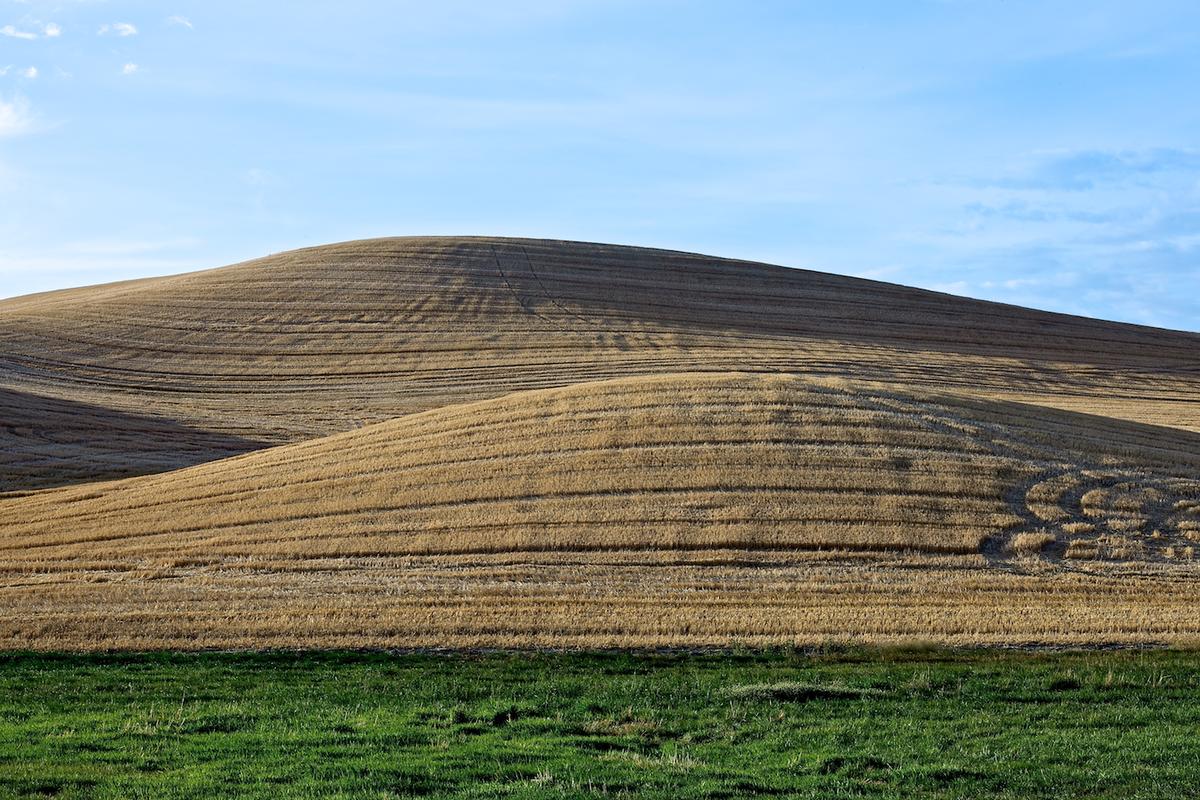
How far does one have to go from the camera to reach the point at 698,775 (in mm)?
10500

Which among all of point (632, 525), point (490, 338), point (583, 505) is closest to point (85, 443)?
point (490, 338)

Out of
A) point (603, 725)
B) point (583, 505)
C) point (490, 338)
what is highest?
point (490, 338)

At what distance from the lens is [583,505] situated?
2794cm

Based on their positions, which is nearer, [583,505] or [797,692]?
[797,692]

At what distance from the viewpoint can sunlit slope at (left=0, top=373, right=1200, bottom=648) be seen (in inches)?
Result: 816

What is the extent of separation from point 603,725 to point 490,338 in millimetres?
47392

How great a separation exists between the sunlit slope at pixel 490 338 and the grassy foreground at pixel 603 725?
2890 cm

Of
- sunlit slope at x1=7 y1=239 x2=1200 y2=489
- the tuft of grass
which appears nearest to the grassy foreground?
the tuft of grass

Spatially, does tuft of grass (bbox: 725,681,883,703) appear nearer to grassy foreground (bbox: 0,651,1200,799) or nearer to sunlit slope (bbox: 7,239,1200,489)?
grassy foreground (bbox: 0,651,1200,799)

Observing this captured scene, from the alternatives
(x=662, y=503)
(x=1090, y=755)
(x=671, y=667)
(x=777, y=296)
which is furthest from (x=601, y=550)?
(x=777, y=296)

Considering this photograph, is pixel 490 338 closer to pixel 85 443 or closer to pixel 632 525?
pixel 85 443

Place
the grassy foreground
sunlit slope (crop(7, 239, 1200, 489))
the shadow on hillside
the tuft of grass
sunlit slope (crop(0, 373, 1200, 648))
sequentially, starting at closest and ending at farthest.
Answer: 1. the grassy foreground
2. the tuft of grass
3. sunlit slope (crop(0, 373, 1200, 648))
4. the shadow on hillside
5. sunlit slope (crop(7, 239, 1200, 489))

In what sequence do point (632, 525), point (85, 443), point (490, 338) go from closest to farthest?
point (632, 525) < point (85, 443) < point (490, 338)

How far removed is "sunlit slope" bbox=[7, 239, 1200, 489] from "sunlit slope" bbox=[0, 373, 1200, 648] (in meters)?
13.9
